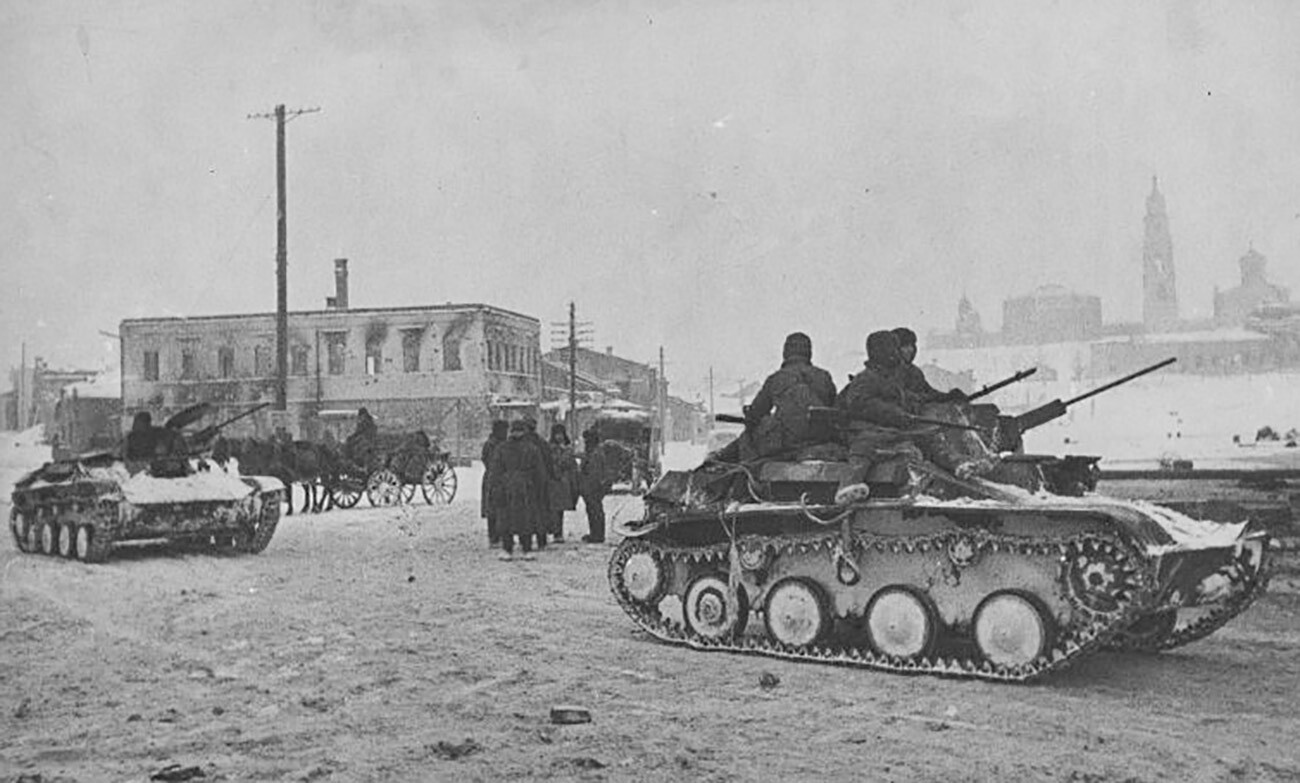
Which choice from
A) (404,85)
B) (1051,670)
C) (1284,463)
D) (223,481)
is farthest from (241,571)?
(1284,463)

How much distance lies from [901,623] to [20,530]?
10251 mm

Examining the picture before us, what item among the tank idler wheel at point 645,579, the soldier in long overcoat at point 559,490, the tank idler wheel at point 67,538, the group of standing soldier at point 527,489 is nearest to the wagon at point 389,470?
the soldier in long overcoat at point 559,490

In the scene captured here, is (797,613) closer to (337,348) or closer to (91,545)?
(91,545)

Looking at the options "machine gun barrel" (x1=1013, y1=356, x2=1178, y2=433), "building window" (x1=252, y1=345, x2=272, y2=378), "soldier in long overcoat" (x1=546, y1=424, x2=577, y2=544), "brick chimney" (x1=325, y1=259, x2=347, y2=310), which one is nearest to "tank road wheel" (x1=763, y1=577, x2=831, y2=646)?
"machine gun barrel" (x1=1013, y1=356, x2=1178, y2=433)

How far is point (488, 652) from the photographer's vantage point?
7.26 metres

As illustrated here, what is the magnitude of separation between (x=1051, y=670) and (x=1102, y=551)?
690mm

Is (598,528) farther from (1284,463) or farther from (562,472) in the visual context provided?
(1284,463)

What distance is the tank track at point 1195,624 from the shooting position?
23.2ft

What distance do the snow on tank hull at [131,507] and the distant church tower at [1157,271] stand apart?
28.3 ft

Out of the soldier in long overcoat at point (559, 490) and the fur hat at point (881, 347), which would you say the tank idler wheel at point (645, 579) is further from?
the soldier in long overcoat at point (559, 490)

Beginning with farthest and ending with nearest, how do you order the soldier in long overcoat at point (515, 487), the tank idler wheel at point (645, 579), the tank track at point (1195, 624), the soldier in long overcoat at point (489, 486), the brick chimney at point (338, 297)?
the brick chimney at point (338, 297) < the soldier in long overcoat at point (489, 486) < the soldier in long overcoat at point (515, 487) < the tank idler wheel at point (645, 579) < the tank track at point (1195, 624)

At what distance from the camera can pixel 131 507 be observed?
12.0 meters

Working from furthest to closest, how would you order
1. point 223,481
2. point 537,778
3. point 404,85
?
point 223,481 → point 404,85 → point 537,778

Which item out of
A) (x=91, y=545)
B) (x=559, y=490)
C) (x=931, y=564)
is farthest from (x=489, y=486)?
(x=931, y=564)
